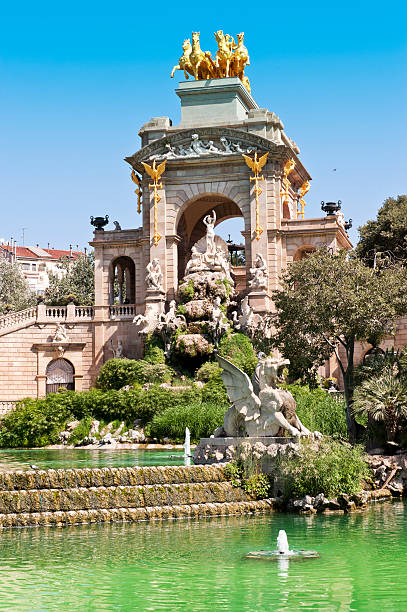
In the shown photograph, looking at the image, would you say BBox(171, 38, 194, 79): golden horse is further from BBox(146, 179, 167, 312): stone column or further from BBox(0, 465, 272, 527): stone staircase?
BBox(0, 465, 272, 527): stone staircase

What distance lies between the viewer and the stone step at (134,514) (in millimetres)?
20094

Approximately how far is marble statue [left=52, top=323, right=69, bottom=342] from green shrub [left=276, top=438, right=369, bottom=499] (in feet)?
115

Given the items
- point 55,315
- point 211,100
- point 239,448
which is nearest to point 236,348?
point 55,315

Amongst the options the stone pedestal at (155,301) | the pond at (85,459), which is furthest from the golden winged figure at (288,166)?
Result: the pond at (85,459)

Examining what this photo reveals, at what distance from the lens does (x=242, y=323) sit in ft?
167

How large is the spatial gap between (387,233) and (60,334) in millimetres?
20332

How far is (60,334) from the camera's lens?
55.9m

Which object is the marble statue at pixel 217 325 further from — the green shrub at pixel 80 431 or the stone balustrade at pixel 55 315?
the green shrub at pixel 80 431

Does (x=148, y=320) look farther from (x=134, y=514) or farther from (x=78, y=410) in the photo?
(x=134, y=514)

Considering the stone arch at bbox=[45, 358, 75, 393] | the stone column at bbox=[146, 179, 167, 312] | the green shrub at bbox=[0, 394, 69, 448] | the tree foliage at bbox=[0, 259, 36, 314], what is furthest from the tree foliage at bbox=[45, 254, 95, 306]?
the green shrub at bbox=[0, 394, 69, 448]

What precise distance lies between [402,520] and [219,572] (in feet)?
20.6

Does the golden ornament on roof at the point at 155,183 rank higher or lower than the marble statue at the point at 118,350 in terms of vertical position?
higher

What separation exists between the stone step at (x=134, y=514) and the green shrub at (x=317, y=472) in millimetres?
675

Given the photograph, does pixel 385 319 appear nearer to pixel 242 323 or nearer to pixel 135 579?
pixel 135 579
